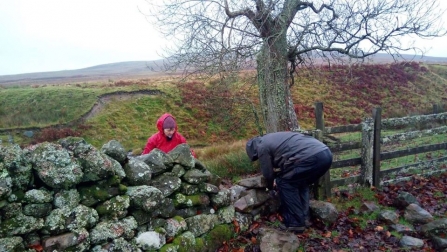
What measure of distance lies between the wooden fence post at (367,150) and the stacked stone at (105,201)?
10.9 feet

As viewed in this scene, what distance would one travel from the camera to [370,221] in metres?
5.73

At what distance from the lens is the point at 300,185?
17.7 ft

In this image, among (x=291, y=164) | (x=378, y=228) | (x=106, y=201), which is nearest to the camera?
(x=106, y=201)

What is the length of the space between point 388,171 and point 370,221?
2054 millimetres

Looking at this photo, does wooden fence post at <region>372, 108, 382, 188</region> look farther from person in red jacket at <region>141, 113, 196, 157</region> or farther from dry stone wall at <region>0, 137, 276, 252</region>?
person in red jacket at <region>141, 113, 196, 157</region>

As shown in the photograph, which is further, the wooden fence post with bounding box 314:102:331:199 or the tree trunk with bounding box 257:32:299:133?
the tree trunk with bounding box 257:32:299:133

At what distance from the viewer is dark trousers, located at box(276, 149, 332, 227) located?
4.97m

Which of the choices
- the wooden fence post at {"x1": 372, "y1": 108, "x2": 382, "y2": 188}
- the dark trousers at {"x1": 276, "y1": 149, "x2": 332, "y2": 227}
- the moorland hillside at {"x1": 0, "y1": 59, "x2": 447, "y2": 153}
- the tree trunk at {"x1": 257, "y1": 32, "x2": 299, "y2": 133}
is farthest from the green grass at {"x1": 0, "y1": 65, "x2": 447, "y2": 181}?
the dark trousers at {"x1": 276, "y1": 149, "x2": 332, "y2": 227}

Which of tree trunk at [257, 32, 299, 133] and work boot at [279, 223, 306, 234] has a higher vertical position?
tree trunk at [257, 32, 299, 133]

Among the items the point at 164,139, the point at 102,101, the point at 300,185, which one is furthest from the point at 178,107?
the point at 300,185

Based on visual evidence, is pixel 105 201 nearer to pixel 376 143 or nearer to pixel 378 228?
pixel 378 228

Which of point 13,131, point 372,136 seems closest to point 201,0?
point 372,136

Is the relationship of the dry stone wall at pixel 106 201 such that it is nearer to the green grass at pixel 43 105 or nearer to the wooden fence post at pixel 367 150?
the wooden fence post at pixel 367 150

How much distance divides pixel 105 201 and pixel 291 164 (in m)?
2.57
